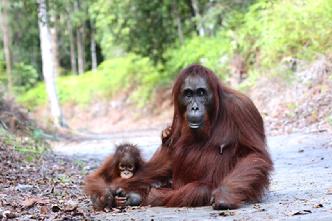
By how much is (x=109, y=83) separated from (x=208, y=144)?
30112 mm

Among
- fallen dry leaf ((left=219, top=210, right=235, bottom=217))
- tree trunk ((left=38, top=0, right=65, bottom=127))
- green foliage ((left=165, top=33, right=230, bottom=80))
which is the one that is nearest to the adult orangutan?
fallen dry leaf ((left=219, top=210, right=235, bottom=217))

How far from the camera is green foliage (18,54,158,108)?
102 feet

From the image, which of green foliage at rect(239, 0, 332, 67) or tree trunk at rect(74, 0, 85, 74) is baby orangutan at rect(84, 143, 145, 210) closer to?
green foliage at rect(239, 0, 332, 67)

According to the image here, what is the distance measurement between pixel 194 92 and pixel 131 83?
2854cm

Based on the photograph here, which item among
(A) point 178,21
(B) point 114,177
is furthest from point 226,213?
(A) point 178,21

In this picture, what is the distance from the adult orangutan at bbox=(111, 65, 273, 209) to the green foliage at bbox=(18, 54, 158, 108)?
2435 cm

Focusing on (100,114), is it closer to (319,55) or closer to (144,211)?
(319,55)

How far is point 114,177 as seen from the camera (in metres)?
5.62

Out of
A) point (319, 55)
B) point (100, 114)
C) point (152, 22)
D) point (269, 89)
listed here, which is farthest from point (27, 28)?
point (319, 55)

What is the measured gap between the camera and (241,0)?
22.3 meters

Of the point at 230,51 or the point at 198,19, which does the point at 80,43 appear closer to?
the point at 198,19

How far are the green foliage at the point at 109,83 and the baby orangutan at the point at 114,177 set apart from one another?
24.1m

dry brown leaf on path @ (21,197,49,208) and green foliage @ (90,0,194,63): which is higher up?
green foliage @ (90,0,194,63)

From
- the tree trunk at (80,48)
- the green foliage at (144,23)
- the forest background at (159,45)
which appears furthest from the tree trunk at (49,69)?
the tree trunk at (80,48)
